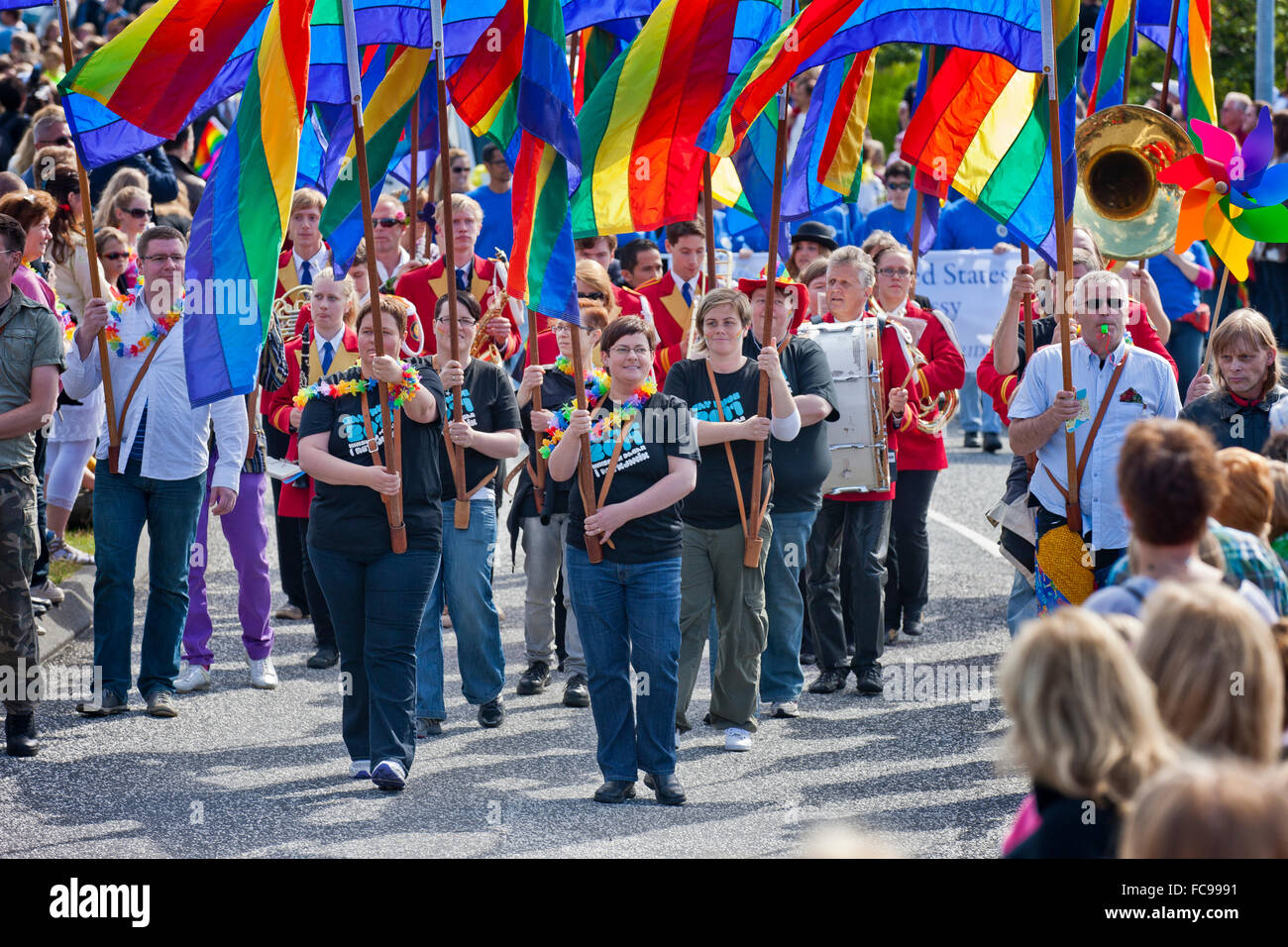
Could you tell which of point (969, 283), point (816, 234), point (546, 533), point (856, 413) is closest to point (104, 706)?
point (546, 533)

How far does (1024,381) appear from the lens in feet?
25.4

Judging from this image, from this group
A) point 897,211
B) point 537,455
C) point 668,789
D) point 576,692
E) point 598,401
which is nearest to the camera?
point 668,789

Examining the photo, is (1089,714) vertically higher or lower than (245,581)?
higher

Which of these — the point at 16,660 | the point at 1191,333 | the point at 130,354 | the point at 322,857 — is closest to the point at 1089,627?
the point at 322,857

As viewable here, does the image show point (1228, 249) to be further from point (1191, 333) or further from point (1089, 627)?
point (1089, 627)

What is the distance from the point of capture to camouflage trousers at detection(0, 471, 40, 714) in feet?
25.7

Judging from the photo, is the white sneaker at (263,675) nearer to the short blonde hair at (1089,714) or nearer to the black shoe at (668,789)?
the black shoe at (668,789)

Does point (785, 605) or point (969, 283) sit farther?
point (969, 283)

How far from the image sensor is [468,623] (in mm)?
8578

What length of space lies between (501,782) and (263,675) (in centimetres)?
227

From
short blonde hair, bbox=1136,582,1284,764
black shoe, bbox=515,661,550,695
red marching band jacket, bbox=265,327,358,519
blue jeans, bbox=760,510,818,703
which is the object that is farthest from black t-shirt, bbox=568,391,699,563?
short blonde hair, bbox=1136,582,1284,764

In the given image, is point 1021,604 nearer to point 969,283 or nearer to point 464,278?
point 464,278

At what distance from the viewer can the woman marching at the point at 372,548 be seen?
292 inches
